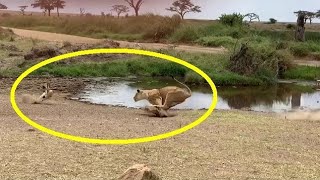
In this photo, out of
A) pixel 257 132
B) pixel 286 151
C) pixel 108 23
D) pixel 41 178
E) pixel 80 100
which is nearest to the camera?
pixel 41 178

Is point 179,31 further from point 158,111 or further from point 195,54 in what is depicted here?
point 158,111

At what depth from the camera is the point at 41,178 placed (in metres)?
6.91

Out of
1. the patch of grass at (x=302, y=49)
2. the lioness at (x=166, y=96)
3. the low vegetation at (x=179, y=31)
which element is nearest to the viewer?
the lioness at (x=166, y=96)

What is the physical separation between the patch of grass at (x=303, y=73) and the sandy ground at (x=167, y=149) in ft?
38.0

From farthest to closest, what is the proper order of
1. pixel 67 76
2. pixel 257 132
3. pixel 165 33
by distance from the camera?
pixel 165 33
pixel 67 76
pixel 257 132

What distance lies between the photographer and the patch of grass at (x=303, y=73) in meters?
23.8

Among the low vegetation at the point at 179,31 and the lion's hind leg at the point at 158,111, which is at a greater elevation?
the low vegetation at the point at 179,31

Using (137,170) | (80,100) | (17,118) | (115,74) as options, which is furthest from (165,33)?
(137,170)

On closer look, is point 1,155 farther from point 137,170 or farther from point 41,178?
point 137,170

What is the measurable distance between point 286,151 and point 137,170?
11.3ft

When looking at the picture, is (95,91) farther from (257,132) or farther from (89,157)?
(89,157)

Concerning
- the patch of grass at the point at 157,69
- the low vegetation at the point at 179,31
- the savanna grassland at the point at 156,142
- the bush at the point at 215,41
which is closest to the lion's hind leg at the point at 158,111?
the savanna grassland at the point at 156,142

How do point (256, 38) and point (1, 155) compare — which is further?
point (256, 38)

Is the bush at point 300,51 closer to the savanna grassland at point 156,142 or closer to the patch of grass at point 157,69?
the patch of grass at point 157,69
